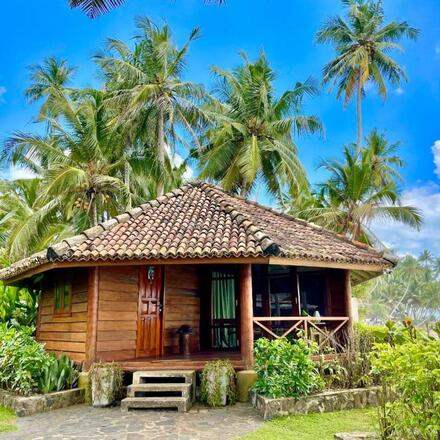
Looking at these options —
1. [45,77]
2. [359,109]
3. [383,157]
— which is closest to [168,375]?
[383,157]

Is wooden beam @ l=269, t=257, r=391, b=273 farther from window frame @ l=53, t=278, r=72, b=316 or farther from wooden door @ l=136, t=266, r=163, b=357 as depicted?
window frame @ l=53, t=278, r=72, b=316

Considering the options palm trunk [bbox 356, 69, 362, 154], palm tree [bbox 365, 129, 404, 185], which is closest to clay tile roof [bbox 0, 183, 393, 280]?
palm tree [bbox 365, 129, 404, 185]

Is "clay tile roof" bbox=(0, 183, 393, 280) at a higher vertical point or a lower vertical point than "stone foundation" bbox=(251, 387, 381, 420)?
higher

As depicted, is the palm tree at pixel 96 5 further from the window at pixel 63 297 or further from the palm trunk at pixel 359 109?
the palm trunk at pixel 359 109

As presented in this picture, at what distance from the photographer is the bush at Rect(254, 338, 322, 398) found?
6.82 meters

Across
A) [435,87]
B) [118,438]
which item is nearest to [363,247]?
[118,438]

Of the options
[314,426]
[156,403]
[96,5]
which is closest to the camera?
[314,426]

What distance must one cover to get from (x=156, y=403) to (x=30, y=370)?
240cm

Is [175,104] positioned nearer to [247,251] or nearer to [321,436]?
[247,251]

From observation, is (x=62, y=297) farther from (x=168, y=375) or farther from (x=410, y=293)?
(x=410, y=293)

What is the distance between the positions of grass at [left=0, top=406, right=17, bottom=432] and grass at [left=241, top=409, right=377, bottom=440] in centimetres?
337

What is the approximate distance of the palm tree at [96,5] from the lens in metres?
6.48

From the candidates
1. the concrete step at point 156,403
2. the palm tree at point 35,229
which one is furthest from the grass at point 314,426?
the palm tree at point 35,229

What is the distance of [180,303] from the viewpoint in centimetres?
1002
